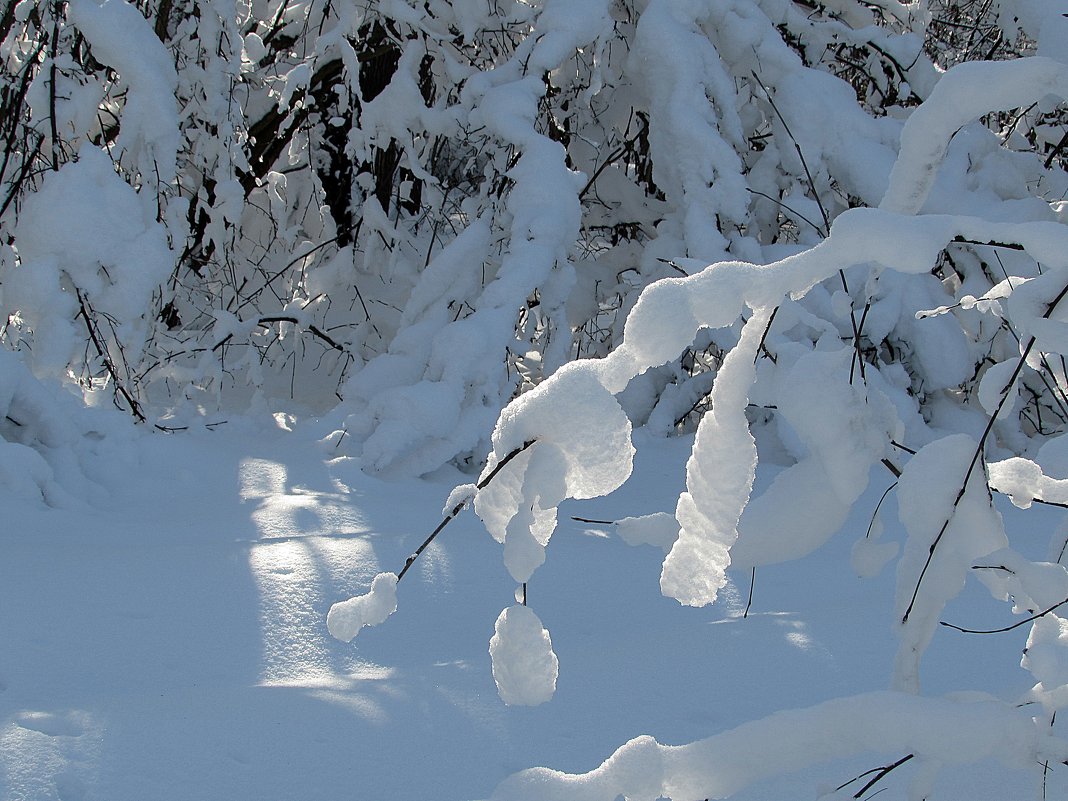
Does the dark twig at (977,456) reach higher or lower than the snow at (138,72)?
lower

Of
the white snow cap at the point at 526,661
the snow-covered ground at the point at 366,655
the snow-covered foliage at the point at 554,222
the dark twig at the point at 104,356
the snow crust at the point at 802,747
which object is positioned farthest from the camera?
the dark twig at the point at 104,356

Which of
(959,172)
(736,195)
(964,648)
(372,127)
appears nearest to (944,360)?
(959,172)

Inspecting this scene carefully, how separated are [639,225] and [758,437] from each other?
1.21 meters

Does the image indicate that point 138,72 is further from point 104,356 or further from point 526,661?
point 526,661

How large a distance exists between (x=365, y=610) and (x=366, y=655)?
3.21 feet

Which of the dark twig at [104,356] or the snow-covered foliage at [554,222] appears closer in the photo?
the snow-covered foliage at [554,222]

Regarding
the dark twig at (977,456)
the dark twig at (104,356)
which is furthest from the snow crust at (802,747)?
the dark twig at (104,356)

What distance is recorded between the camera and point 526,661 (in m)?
0.89

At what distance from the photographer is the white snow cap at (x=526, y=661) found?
2.91 feet

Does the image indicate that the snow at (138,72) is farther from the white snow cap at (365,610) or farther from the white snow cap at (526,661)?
the white snow cap at (526,661)

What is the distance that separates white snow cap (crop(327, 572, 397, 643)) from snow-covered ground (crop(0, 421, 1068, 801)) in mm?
544

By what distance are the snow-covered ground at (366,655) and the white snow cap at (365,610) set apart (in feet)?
1.78

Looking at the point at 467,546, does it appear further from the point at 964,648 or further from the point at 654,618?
the point at 964,648

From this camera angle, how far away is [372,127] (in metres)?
3.99
